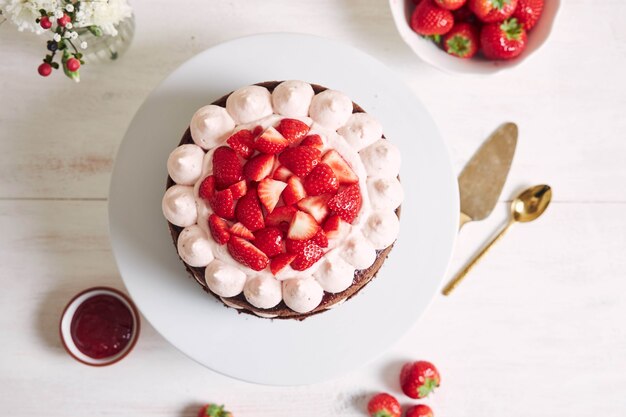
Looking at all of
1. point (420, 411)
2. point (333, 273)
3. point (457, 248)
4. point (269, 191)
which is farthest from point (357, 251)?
point (420, 411)

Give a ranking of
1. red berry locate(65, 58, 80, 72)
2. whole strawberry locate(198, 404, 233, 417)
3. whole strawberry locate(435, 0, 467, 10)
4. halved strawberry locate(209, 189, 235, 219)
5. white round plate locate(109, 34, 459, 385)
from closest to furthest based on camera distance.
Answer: halved strawberry locate(209, 189, 235, 219) < red berry locate(65, 58, 80, 72) < white round plate locate(109, 34, 459, 385) < whole strawberry locate(435, 0, 467, 10) < whole strawberry locate(198, 404, 233, 417)

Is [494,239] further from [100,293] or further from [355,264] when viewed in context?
[100,293]

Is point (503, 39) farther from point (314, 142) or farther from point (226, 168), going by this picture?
point (226, 168)

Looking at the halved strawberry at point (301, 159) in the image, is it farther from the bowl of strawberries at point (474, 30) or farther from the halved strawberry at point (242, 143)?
the bowl of strawberries at point (474, 30)

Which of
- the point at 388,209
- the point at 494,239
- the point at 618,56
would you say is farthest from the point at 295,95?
the point at 618,56

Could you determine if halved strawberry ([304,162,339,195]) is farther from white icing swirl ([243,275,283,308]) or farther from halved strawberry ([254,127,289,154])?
white icing swirl ([243,275,283,308])

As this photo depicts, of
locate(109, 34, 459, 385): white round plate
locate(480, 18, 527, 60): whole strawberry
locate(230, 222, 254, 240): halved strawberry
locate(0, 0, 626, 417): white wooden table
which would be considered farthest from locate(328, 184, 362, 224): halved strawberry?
locate(480, 18, 527, 60): whole strawberry
